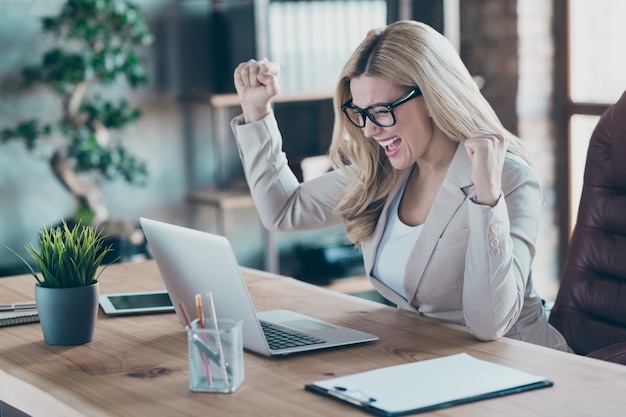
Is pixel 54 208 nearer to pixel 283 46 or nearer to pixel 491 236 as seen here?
pixel 283 46

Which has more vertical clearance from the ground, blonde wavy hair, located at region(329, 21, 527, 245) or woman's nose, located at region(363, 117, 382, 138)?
blonde wavy hair, located at region(329, 21, 527, 245)

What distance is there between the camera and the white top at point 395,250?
210 centimetres

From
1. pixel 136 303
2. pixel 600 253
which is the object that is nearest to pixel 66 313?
pixel 136 303

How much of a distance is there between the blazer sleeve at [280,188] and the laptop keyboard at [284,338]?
662 mm

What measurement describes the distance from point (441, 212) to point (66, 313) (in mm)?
757

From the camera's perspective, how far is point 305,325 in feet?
5.98

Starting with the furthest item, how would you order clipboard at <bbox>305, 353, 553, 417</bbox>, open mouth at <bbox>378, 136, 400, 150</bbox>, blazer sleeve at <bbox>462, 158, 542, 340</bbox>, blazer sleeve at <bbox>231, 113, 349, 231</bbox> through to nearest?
blazer sleeve at <bbox>231, 113, 349, 231</bbox> → open mouth at <bbox>378, 136, 400, 150</bbox> → blazer sleeve at <bbox>462, 158, 542, 340</bbox> → clipboard at <bbox>305, 353, 553, 417</bbox>

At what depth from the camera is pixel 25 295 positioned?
218 centimetres

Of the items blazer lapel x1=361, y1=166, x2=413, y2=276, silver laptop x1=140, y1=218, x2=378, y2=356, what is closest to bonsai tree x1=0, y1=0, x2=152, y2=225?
blazer lapel x1=361, y1=166, x2=413, y2=276

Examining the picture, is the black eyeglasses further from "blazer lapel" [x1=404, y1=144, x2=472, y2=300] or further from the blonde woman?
"blazer lapel" [x1=404, y1=144, x2=472, y2=300]

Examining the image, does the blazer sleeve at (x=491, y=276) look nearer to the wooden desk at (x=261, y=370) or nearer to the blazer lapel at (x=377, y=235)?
the wooden desk at (x=261, y=370)

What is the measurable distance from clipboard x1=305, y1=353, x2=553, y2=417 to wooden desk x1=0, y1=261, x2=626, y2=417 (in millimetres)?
17

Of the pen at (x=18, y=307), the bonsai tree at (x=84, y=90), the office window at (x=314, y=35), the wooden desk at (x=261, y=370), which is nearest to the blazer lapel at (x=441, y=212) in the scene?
the wooden desk at (x=261, y=370)

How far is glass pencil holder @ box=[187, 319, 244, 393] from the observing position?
56.9 inches
